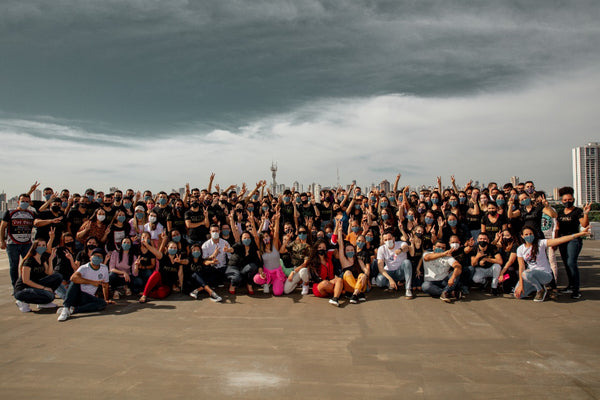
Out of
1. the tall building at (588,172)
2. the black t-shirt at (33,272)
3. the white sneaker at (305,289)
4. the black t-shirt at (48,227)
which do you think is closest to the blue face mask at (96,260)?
the black t-shirt at (33,272)

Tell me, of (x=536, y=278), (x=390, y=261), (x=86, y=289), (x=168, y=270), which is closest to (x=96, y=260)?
(x=86, y=289)

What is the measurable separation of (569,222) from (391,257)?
3.96 m

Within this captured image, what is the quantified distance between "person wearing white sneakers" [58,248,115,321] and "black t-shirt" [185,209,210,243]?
7.45 feet

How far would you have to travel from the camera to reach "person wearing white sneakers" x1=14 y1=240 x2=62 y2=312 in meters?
6.91

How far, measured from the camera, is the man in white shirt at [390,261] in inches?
311

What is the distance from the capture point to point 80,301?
22.4 ft

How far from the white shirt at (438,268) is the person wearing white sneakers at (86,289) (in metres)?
6.92

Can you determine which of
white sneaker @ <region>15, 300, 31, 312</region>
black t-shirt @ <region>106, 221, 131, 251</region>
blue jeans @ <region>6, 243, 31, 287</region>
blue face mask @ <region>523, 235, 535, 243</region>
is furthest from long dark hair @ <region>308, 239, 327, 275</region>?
blue jeans @ <region>6, 243, 31, 287</region>

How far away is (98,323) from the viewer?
244 inches

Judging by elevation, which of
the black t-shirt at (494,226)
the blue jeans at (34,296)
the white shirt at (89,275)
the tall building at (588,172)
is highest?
the tall building at (588,172)

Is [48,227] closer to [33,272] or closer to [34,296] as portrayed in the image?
[33,272]

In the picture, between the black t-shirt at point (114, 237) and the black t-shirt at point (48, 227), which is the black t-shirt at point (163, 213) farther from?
Answer: the black t-shirt at point (48, 227)

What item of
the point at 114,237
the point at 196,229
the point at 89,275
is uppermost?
the point at 196,229

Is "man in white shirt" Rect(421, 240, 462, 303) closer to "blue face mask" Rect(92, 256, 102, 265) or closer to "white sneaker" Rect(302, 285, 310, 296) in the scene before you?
"white sneaker" Rect(302, 285, 310, 296)
